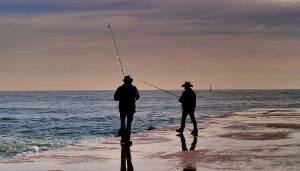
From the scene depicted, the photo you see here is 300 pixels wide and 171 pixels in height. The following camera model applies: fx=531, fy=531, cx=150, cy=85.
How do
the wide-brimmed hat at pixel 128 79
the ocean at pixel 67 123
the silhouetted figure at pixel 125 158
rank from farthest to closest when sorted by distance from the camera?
the ocean at pixel 67 123 → the wide-brimmed hat at pixel 128 79 → the silhouetted figure at pixel 125 158

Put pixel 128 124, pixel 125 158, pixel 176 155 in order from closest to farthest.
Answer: pixel 125 158
pixel 176 155
pixel 128 124

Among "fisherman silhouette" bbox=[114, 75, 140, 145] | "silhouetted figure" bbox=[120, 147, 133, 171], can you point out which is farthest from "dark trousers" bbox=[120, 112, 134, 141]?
"silhouetted figure" bbox=[120, 147, 133, 171]

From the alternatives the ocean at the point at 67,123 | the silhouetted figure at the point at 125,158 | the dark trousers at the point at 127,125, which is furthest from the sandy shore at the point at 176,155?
the ocean at the point at 67,123

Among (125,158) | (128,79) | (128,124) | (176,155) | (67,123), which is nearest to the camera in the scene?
(125,158)

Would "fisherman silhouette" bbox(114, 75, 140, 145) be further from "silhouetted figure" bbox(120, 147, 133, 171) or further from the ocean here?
the ocean

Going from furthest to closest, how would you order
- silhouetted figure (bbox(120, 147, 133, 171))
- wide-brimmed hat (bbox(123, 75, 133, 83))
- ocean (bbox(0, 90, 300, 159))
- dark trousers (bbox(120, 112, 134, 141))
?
ocean (bbox(0, 90, 300, 159)) < dark trousers (bbox(120, 112, 134, 141)) < wide-brimmed hat (bbox(123, 75, 133, 83)) < silhouetted figure (bbox(120, 147, 133, 171))

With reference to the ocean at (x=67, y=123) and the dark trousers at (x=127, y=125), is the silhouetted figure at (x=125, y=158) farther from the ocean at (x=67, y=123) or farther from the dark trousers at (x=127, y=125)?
the ocean at (x=67, y=123)

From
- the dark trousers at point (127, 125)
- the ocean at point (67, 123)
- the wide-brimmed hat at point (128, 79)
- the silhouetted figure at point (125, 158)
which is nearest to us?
the silhouetted figure at point (125, 158)

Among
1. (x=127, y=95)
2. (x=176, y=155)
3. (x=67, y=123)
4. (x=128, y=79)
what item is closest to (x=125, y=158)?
(x=176, y=155)

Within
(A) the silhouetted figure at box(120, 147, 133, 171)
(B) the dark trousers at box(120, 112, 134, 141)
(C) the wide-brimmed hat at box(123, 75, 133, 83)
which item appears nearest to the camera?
(A) the silhouetted figure at box(120, 147, 133, 171)

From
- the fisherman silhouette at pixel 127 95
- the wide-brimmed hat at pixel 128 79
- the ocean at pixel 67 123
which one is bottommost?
the ocean at pixel 67 123

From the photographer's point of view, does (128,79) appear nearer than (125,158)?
No

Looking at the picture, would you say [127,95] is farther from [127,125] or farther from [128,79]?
[127,125]

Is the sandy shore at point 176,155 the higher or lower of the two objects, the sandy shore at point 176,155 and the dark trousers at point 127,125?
the lower
